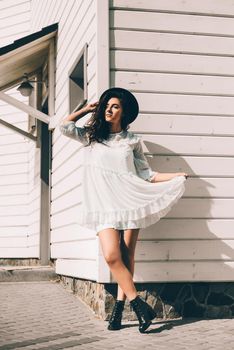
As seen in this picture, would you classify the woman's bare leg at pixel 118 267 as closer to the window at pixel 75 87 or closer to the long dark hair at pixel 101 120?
the long dark hair at pixel 101 120

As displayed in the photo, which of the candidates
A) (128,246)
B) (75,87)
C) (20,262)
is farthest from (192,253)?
(20,262)

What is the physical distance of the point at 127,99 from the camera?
4953 mm

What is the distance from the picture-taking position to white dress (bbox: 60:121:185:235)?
15.4 ft

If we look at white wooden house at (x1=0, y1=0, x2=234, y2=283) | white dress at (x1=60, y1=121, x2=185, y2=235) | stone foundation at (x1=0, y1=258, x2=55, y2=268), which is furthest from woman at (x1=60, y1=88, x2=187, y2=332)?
stone foundation at (x1=0, y1=258, x2=55, y2=268)

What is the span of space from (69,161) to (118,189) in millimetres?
2443

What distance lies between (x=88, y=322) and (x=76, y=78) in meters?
3.50

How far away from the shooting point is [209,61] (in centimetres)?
581

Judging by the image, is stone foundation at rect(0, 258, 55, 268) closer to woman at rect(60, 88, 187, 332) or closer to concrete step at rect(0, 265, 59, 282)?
concrete step at rect(0, 265, 59, 282)

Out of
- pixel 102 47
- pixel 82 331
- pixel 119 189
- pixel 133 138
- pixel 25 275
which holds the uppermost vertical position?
pixel 102 47

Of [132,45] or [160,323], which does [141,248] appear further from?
[132,45]

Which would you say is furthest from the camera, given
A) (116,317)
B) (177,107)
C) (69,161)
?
(69,161)

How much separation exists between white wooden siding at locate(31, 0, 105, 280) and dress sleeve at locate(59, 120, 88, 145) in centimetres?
69

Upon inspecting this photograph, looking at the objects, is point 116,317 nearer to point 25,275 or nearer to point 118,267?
point 118,267

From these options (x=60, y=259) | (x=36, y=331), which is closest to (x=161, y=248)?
(x=36, y=331)
